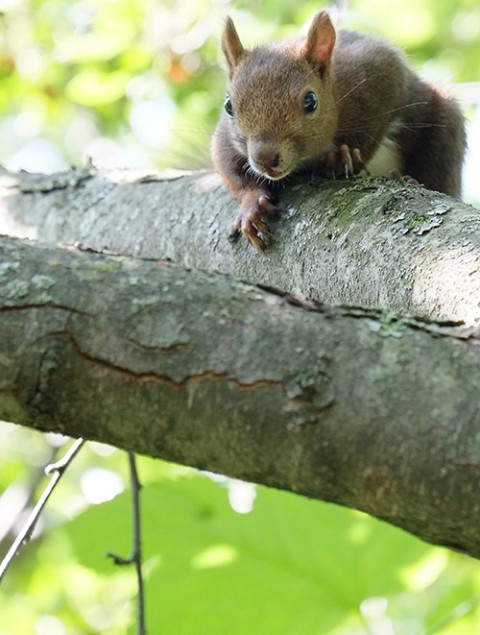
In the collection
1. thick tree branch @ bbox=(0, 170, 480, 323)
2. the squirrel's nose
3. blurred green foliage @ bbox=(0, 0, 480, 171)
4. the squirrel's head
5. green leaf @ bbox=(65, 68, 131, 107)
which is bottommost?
thick tree branch @ bbox=(0, 170, 480, 323)

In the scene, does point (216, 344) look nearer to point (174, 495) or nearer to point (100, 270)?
point (100, 270)

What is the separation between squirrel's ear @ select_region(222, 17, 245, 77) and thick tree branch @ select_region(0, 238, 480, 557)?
8.07 feet

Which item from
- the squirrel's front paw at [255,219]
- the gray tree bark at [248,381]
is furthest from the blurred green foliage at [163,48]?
the gray tree bark at [248,381]

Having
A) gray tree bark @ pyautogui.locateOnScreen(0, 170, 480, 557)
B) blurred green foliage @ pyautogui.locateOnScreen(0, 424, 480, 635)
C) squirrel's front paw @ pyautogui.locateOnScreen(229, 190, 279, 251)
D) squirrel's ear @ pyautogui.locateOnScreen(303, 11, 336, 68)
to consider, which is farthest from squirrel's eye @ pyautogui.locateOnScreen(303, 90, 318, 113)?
gray tree bark @ pyautogui.locateOnScreen(0, 170, 480, 557)

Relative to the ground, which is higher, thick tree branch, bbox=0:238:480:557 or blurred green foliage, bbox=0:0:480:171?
blurred green foliage, bbox=0:0:480:171

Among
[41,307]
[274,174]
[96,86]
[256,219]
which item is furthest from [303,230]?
[96,86]

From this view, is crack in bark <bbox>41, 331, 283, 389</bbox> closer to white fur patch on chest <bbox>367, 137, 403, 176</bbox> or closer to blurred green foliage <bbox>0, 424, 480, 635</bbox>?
blurred green foliage <bbox>0, 424, 480, 635</bbox>

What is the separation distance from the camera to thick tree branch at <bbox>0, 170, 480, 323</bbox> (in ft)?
7.16

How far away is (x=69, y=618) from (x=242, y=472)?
14.2ft

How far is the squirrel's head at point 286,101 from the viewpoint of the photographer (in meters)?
3.30

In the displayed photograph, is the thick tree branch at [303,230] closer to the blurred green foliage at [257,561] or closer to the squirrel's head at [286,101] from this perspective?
the squirrel's head at [286,101]

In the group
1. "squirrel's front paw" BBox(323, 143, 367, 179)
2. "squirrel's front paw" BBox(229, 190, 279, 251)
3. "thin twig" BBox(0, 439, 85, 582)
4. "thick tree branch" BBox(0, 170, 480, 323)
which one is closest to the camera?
"thin twig" BBox(0, 439, 85, 582)

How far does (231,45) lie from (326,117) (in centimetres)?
54

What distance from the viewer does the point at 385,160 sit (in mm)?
3842
